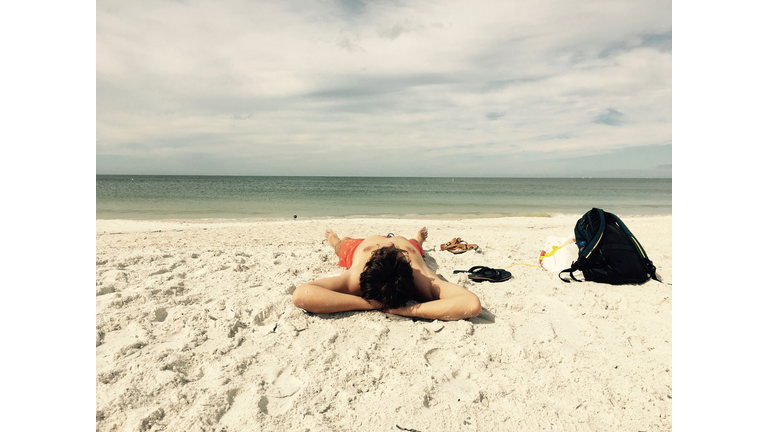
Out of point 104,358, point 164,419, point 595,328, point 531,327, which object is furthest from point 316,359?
point 595,328

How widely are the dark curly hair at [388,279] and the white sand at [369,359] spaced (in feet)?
0.59

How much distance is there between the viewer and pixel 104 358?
226 cm

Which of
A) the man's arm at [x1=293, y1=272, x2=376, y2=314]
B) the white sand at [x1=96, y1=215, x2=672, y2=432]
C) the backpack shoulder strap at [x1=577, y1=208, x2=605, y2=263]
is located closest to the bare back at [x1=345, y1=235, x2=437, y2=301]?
the man's arm at [x1=293, y1=272, x2=376, y2=314]

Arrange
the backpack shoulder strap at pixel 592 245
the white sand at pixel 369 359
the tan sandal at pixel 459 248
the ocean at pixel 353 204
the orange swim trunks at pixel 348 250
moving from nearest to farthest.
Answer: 1. the white sand at pixel 369 359
2. the backpack shoulder strap at pixel 592 245
3. the orange swim trunks at pixel 348 250
4. the tan sandal at pixel 459 248
5. the ocean at pixel 353 204

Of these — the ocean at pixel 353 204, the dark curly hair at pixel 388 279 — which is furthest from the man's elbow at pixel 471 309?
the ocean at pixel 353 204

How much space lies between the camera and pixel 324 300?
2951mm

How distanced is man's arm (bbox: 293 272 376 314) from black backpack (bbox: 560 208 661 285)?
2745mm

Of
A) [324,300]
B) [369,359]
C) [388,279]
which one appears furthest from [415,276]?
[369,359]

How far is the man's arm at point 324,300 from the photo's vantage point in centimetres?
294

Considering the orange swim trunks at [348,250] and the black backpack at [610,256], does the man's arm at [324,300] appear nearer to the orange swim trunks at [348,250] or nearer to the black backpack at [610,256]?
the orange swim trunks at [348,250]

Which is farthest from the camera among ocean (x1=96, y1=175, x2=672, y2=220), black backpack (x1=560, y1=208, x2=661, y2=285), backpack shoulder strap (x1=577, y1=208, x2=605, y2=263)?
ocean (x1=96, y1=175, x2=672, y2=220)

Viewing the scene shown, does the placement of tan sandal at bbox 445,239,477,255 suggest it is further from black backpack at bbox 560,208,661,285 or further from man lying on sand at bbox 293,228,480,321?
man lying on sand at bbox 293,228,480,321

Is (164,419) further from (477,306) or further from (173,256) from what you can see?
(173,256)

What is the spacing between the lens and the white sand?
6.09 ft
